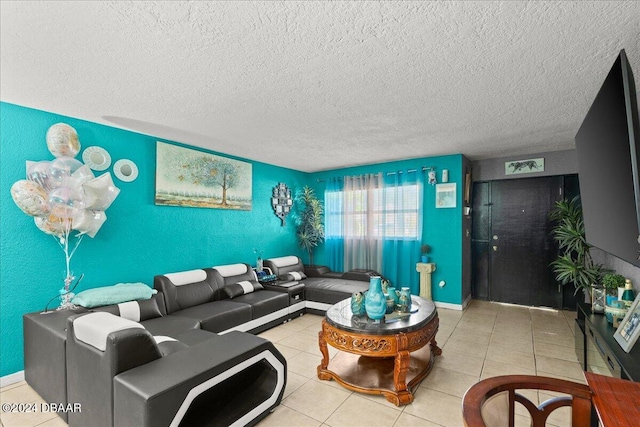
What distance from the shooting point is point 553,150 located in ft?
15.4

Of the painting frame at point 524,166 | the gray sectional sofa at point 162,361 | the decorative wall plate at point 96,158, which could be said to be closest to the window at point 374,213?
the painting frame at point 524,166

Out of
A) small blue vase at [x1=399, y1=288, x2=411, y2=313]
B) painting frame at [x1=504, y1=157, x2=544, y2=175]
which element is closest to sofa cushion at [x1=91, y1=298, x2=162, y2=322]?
small blue vase at [x1=399, y1=288, x2=411, y2=313]

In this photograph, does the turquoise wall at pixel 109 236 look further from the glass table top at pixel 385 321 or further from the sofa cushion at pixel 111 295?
the glass table top at pixel 385 321

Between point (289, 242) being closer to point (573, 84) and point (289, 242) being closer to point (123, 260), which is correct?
point (123, 260)

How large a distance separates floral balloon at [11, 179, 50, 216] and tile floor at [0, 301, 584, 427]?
5.30 ft

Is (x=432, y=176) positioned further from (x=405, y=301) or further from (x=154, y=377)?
(x=154, y=377)

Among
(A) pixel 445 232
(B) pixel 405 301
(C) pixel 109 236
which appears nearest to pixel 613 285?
(B) pixel 405 301

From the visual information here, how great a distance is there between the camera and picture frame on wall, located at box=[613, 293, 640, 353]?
1796 millimetres

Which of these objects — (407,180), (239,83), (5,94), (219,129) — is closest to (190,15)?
(239,83)

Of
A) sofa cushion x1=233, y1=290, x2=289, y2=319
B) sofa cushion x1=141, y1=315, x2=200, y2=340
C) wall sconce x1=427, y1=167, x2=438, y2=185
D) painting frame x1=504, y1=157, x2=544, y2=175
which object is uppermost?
painting frame x1=504, y1=157, x2=544, y2=175

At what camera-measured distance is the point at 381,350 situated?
2393 millimetres

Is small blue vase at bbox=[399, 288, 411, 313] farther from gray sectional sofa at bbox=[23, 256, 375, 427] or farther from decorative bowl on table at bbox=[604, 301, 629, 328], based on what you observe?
decorative bowl on table at bbox=[604, 301, 629, 328]

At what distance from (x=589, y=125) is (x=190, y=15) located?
2652 millimetres

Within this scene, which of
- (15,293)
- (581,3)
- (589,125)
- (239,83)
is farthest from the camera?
(15,293)
